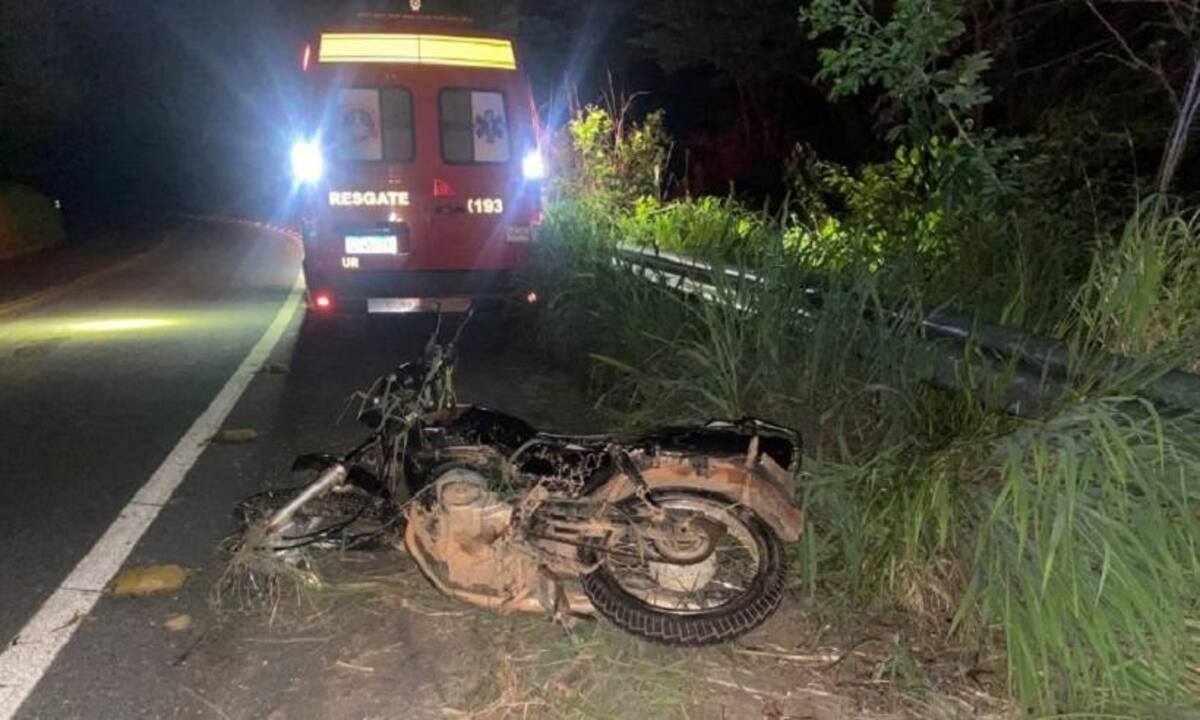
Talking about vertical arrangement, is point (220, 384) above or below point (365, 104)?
below

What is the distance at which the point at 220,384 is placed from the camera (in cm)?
795

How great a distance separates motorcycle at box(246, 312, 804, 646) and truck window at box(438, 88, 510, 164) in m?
5.59

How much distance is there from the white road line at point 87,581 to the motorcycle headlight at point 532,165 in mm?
3539

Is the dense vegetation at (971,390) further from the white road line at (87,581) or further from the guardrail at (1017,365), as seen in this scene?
the white road line at (87,581)

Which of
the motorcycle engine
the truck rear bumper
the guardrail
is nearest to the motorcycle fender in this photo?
the motorcycle engine

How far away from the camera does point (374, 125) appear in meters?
8.76

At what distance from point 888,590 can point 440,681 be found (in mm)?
1610

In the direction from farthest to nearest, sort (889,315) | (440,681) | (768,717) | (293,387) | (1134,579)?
(293,387) → (889,315) → (440,681) → (768,717) → (1134,579)

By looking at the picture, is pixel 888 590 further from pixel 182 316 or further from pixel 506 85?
pixel 182 316

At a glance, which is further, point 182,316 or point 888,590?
point 182,316

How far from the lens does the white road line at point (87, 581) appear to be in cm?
346

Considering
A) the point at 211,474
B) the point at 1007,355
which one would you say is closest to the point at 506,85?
the point at 211,474

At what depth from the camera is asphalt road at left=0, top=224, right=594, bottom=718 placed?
11.3ft

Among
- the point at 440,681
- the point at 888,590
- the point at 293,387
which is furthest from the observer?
the point at 293,387
